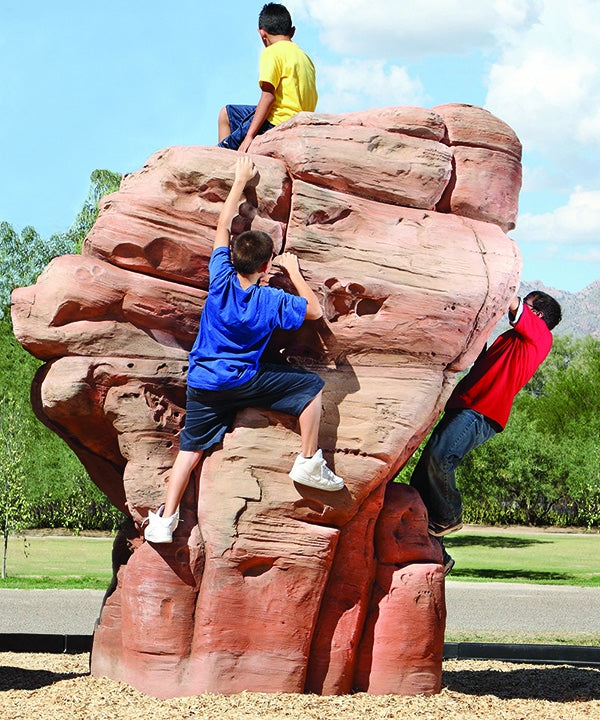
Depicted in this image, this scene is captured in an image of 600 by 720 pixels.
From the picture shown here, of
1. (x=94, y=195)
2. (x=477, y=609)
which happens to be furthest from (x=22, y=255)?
(x=477, y=609)

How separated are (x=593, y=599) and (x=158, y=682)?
1265 cm

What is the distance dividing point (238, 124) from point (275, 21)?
0.83 metres

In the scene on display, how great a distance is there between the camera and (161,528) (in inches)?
245

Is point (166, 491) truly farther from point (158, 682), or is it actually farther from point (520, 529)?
point (520, 529)

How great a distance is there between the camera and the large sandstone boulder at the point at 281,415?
20.5 ft

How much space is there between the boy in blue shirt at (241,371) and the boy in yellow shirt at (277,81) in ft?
4.23

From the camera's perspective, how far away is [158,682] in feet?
20.5

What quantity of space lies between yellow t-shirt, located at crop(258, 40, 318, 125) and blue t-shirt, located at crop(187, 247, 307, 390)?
1.61 meters

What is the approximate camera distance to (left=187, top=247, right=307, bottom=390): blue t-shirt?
245 inches

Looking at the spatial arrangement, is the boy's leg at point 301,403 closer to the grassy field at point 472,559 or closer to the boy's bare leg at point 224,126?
the boy's bare leg at point 224,126

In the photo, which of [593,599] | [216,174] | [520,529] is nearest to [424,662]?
[216,174]

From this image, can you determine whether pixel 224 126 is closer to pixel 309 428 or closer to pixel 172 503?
pixel 309 428

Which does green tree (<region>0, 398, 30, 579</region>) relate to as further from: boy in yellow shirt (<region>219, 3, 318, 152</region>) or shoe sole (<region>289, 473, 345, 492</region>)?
shoe sole (<region>289, 473, 345, 492</region>)

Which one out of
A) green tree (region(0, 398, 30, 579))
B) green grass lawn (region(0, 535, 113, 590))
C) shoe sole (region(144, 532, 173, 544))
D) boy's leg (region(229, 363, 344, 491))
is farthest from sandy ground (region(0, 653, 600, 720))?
green grass lawn (region(0, 535, 113, 590))
